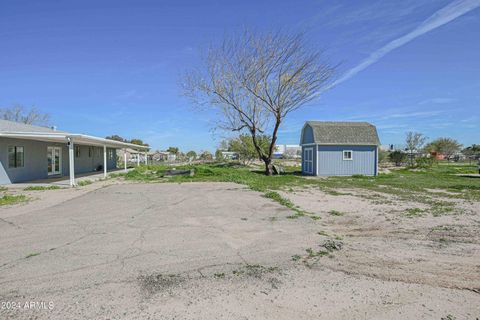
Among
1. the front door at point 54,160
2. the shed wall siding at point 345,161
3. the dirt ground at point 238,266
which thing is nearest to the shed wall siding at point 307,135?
the shed wall siding at point 345,161

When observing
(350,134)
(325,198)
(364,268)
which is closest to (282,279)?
(364,268)

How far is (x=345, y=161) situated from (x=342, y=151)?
0.83 meters

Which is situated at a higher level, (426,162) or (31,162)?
(31,162)

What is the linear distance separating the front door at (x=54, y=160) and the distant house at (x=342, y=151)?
1894cm

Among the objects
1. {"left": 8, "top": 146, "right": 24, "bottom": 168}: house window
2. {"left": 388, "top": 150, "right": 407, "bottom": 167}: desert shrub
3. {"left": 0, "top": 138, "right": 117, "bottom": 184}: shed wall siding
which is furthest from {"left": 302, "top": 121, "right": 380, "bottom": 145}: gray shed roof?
{"left": 8, "top": 146, "right": 24, "bottom": 168}: house window

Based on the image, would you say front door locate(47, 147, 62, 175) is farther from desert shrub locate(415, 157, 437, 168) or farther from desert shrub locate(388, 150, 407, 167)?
desert shrub locate(388, 150, 407, 167)

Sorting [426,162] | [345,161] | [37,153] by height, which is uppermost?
[37,153]

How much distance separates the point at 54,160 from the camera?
19531 millimetres

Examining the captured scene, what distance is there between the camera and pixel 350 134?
21734mm

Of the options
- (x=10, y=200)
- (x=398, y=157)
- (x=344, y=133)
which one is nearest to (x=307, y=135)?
(x=344, y=133)

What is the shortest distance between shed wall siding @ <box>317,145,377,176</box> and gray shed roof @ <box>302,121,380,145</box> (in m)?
0.47

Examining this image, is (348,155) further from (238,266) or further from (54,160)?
(54,160)

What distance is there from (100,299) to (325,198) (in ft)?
29.1

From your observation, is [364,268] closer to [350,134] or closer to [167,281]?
[167,281]
